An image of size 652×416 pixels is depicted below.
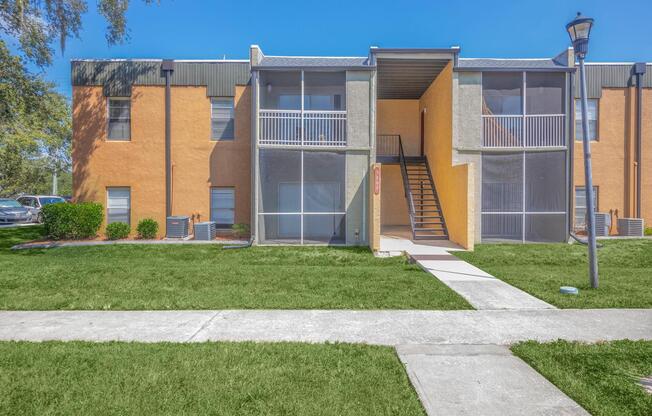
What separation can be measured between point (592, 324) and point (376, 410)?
3688mm

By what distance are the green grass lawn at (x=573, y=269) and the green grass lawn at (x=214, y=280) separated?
5.72 feet

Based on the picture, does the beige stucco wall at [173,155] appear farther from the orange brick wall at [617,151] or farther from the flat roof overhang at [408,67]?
the orange brick wall at [617,151]

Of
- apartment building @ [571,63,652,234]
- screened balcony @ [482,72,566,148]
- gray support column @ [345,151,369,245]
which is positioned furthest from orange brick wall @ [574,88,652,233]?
gray support column @ [345,151,369,245]

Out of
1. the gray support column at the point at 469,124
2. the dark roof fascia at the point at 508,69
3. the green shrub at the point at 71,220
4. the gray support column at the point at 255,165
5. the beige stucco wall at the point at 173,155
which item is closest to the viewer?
the gray support column at the point at 255,165

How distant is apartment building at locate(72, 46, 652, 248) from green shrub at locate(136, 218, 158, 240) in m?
0.80

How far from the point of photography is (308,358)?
3.77 m

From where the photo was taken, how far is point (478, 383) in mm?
3301

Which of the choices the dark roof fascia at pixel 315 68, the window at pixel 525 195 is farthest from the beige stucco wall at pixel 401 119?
the dark roof fascia at pixel 315 68

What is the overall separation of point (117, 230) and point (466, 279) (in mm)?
12456

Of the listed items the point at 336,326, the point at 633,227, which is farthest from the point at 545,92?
the point at 336,326

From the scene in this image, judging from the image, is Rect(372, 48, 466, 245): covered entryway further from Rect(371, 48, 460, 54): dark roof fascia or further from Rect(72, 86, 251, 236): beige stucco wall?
Rect(72, 86, 251, 236): beige stucco wall

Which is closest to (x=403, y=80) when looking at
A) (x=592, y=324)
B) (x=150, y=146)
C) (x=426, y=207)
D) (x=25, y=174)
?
(x=426, y=207)

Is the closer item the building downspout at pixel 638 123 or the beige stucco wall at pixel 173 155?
the beige stucco wall at pixel 173 155

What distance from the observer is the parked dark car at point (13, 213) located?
68.5ft
